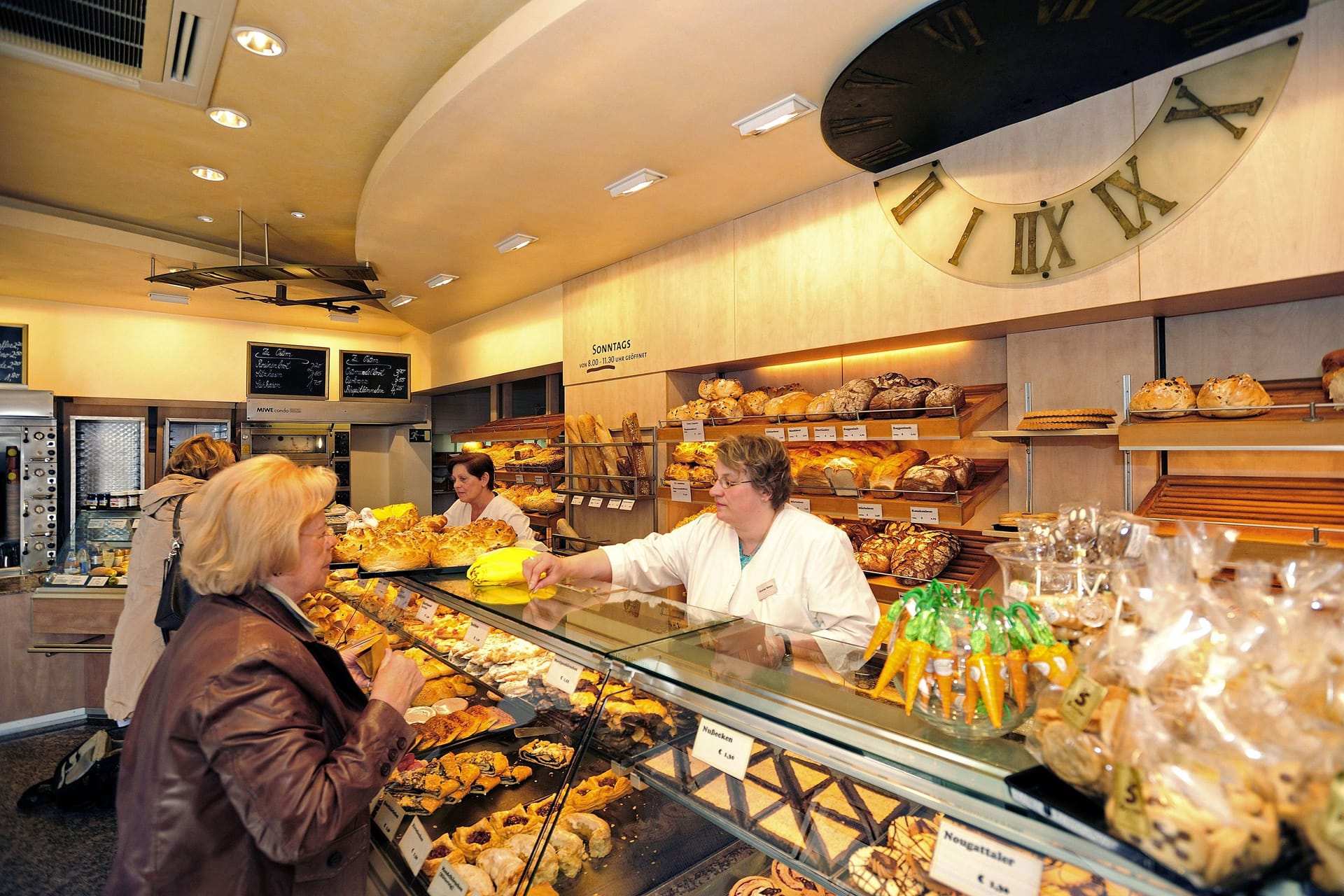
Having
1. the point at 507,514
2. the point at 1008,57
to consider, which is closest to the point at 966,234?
the point at 1008,57

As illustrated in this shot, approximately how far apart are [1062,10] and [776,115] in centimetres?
104

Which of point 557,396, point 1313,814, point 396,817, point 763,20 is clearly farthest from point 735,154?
point 557,396

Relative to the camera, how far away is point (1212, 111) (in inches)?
91.9

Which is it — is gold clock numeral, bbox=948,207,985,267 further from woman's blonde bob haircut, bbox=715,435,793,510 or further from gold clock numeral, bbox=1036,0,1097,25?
woman's blonde bob haircut, bbox=715,435,793,510

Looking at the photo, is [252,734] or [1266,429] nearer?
[252,734]

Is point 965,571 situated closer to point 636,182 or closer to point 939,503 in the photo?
point 939,503

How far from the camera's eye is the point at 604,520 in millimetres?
5461

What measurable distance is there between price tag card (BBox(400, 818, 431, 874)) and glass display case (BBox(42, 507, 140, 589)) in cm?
388

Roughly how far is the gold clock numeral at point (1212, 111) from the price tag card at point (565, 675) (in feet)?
8.84

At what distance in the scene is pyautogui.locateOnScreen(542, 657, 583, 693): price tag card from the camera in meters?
1.62

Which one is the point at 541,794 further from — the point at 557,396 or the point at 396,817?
the point at 557,396

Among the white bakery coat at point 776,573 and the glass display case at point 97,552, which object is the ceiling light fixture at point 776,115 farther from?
the glass display case at point 97,552

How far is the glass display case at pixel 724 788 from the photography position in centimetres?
98

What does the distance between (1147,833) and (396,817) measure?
176cm
